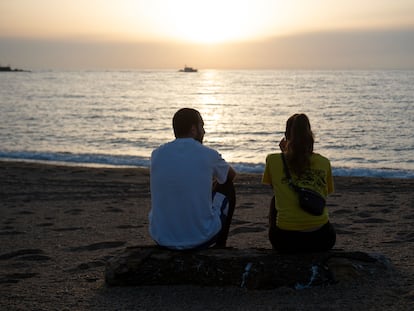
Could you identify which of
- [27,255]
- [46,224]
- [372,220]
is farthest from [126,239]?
[372,220]

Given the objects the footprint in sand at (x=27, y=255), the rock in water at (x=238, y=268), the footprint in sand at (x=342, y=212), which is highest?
the rock in water at (x=238, y=268)

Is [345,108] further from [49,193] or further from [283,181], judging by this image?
[283,181]

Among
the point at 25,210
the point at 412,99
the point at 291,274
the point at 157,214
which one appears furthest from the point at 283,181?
the point at 412,99

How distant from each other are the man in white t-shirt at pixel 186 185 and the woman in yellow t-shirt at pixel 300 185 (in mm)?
428

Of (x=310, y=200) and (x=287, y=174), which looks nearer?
(x=310, y=200)

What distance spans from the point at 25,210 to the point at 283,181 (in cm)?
532

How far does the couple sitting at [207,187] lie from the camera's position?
467 centimetres

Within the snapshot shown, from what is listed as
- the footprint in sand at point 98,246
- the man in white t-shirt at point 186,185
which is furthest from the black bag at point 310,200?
the footprint in sand at point 98,246

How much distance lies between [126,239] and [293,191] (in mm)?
2909

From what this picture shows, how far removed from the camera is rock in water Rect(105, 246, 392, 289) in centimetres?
465

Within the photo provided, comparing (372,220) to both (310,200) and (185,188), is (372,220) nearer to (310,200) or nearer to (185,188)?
(310,200)

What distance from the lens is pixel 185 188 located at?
4.68 m

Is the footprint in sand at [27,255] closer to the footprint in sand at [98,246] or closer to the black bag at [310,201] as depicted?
the footprint in sand at [98,246]

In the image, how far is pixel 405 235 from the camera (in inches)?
264
